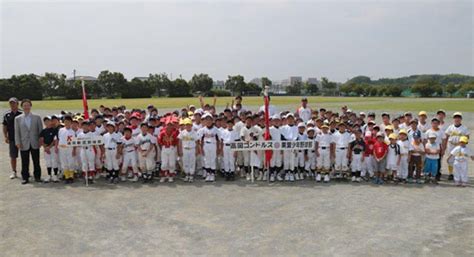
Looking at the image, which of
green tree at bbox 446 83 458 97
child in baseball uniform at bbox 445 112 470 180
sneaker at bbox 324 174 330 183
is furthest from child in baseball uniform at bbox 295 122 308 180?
green tree at bbox 446 83 458 97

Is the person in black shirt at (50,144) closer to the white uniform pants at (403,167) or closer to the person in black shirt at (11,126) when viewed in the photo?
the person in black shirt at (11,126)

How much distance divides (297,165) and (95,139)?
5184mm

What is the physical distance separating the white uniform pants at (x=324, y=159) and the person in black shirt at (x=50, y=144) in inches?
266

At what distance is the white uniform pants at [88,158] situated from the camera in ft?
30.2

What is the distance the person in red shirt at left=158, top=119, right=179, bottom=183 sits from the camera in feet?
30.7

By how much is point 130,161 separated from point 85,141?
1.20 m

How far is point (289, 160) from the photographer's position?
9453 mm

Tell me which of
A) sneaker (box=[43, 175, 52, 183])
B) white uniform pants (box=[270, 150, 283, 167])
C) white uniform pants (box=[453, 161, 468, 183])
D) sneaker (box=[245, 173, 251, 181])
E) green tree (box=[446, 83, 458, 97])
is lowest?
sneaker (box=[245, 173, 251, 181])

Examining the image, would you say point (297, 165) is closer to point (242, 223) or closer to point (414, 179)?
point (414, 179)

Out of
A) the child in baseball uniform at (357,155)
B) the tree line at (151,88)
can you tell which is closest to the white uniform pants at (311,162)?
the child in baseball uniform at (357,155)

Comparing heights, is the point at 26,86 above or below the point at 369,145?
above

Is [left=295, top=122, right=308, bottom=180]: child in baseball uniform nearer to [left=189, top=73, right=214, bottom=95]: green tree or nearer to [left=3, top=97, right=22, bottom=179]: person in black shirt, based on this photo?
[left=3, top=97, right=22, bottom=179]: person in black shirt

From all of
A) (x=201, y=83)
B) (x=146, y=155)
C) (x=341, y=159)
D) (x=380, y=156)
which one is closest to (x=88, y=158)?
(x=146, y=155)

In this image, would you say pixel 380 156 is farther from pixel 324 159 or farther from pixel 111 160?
pixel 111 160
